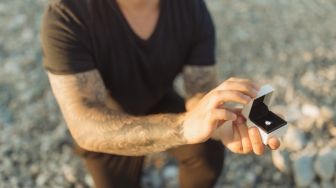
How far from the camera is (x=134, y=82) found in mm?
1729

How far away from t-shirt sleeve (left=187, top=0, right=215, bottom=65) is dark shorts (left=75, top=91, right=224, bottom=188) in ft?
0.95

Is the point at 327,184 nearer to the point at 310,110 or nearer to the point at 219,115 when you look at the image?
the point at 310,110

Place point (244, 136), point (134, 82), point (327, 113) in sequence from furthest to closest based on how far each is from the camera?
point (327, 113) → point (134, 82) → point (244, 136)

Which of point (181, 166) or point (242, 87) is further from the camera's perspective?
point (181, 166)

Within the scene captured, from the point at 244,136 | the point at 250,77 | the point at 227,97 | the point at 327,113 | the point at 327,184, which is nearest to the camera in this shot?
the point at 227,97

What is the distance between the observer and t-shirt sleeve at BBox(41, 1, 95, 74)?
1508 mm

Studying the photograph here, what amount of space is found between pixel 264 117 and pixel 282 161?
0.90 metres

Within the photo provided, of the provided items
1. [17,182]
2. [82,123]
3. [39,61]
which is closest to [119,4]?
[82,123]

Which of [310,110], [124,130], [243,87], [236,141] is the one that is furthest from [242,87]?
[310,110]

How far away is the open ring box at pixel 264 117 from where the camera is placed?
1263mm

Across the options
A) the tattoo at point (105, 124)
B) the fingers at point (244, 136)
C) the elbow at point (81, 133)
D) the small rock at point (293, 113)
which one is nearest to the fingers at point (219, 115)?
the fingers at point (244, 136)

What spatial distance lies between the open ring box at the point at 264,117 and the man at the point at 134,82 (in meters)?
0.03

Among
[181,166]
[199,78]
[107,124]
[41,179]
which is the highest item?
[107,124]

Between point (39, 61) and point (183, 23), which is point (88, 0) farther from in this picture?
point (39, 61)
